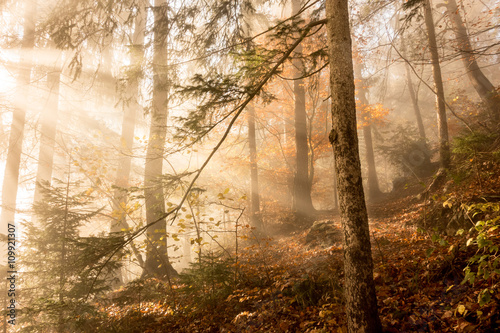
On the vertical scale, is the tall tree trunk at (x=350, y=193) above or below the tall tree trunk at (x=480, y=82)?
below

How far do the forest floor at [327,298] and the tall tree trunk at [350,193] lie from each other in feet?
1.67

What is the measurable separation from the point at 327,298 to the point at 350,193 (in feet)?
6.62

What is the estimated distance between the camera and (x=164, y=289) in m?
6.35

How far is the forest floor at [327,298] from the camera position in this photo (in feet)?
9.80

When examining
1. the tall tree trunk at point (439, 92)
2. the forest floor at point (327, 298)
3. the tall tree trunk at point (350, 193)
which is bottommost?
the forest floor at point (327, 298)

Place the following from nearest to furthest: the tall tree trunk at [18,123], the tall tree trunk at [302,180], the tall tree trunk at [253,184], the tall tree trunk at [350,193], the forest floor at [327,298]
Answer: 1. the tall tree trunk at [350,193]
2. the forest floor at [327,298]
3. the tall tree trunk at [18,123]
4. the tall tree trunk at [302,180]
5. the tall tree trunk at [253,184]

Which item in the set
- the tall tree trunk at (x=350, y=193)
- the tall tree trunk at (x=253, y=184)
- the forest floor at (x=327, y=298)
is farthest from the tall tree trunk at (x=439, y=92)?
the tall tree trunk at (x=253, y=184)

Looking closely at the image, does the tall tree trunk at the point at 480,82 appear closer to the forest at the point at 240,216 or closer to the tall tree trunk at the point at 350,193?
the forest at the point at 240,216

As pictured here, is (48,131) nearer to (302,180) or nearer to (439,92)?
(302,180)

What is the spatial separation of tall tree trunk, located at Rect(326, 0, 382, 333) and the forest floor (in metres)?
0.51

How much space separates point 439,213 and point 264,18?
41.2ft

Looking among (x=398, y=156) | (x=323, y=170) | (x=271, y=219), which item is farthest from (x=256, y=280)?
(x=323, y=170)

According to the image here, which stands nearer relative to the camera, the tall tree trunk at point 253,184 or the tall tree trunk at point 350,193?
the tall tree trunk at point 350,193

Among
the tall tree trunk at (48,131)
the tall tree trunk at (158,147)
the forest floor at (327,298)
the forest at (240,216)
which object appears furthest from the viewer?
the tall tree trunk at (48,131)
